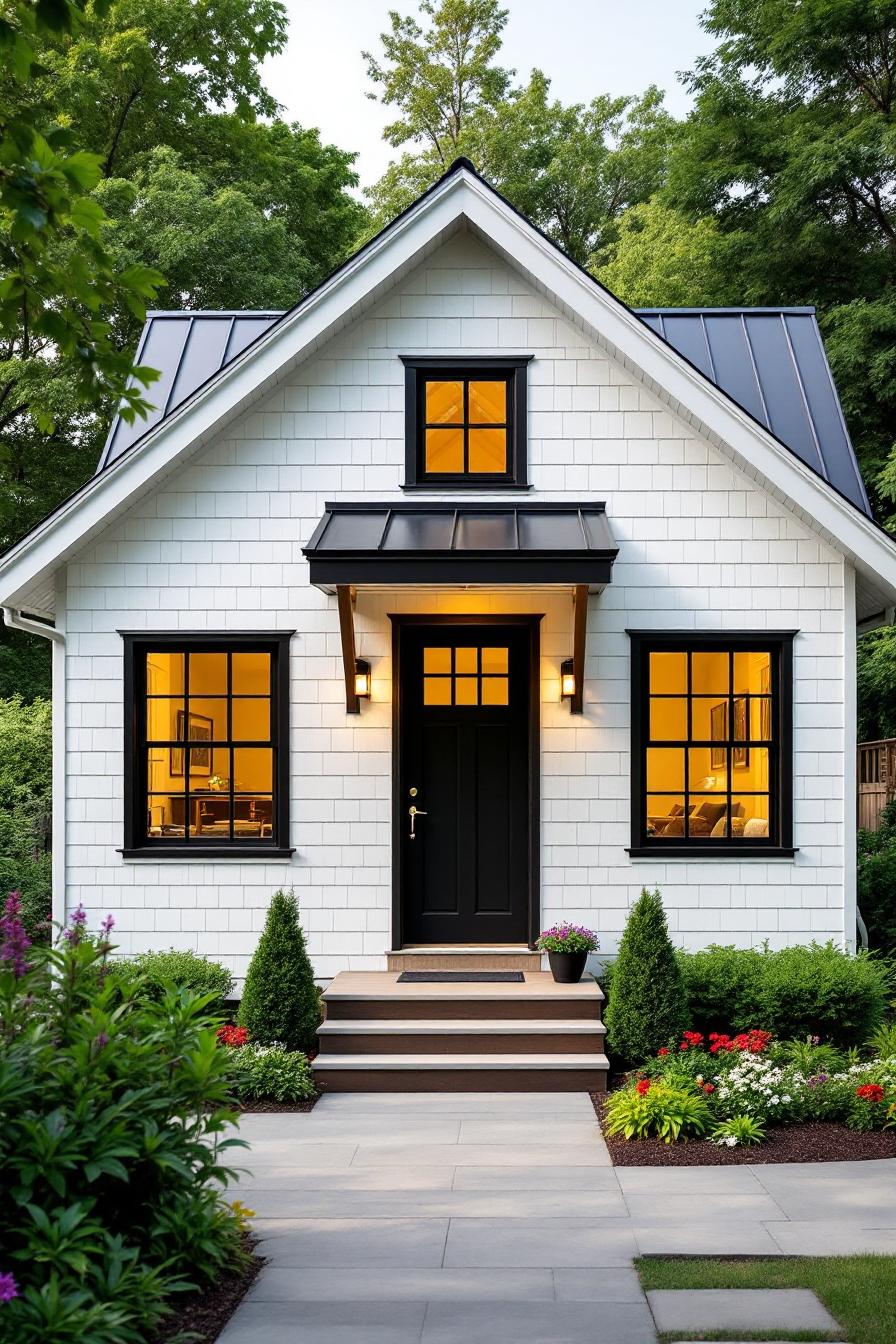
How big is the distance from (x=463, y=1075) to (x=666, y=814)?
2707mm

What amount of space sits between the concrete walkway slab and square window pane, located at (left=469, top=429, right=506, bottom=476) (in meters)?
6.53

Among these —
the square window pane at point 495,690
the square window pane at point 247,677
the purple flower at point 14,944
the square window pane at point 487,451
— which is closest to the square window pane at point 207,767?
the square window pane at point 247,677

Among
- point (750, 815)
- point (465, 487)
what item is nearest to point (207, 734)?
point (465, 487)

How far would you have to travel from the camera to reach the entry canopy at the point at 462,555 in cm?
844

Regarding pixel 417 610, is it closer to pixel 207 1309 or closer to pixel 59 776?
pixel 59 776

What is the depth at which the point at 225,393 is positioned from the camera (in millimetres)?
9133

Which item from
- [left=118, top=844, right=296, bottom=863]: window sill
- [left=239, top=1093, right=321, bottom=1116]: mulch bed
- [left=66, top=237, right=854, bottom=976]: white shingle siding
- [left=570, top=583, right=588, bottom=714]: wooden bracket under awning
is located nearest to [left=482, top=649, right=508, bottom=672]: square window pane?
[left=66, top=237, right=854, bottom=976]: white shingle siding

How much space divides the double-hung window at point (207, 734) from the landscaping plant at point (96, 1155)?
4463 millimetres

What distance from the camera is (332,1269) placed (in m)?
4.98

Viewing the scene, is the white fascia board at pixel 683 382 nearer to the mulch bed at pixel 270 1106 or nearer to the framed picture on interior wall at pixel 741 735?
the framed picture on interior wall at pixel 741 735

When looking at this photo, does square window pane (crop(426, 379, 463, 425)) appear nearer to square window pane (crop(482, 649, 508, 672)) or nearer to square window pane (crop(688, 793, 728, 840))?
square window pane (crop(482, 649, 508, 672))

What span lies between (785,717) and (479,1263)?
18.1ft

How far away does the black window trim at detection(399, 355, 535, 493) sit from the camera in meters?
9.66

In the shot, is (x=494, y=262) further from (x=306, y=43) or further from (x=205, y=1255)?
(x=306, y=43)
